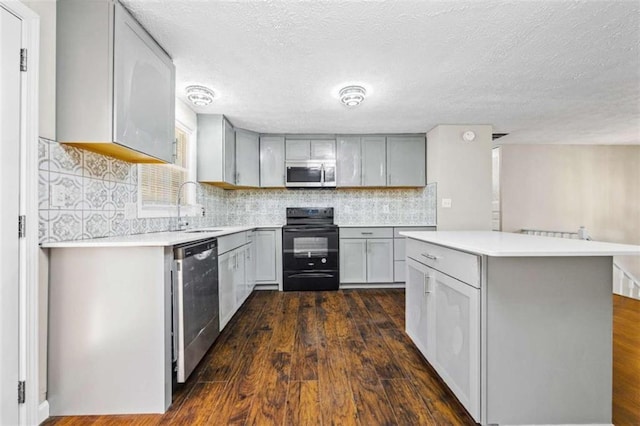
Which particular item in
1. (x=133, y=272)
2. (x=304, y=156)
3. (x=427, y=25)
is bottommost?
(x=133, y=272)

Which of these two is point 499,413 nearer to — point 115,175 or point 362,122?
point 115,175

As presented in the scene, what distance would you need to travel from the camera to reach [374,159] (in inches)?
174

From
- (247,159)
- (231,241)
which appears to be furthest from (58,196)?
(247,159)

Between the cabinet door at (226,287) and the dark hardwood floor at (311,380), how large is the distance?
0.53 ft

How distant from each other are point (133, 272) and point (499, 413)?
2.01 m

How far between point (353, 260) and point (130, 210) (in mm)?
2882

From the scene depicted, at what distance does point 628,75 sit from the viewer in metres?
2.50

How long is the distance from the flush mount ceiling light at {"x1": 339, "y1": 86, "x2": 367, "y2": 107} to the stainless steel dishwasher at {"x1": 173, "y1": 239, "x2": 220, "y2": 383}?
176 cm

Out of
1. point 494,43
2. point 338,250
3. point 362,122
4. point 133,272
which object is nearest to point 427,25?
point 494,43

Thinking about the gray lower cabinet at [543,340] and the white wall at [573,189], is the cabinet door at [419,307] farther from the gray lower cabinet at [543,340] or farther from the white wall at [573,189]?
the white wall at [573,189]

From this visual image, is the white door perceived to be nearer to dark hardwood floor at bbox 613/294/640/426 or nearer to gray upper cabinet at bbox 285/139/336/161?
dark hardwood floor at bbox 613/294/640/426

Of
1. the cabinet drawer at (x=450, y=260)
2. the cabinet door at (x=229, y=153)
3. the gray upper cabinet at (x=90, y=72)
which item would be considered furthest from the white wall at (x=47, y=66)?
the cabinet drawer at (x=450, y=260)

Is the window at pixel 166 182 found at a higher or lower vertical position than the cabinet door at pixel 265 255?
higher

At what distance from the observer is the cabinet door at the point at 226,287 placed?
2578mm
